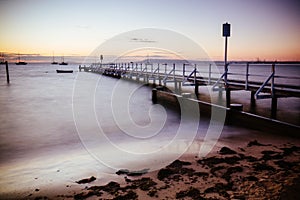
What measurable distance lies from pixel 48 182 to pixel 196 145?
3355mm

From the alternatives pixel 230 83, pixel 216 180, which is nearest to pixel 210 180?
pixel 216 180

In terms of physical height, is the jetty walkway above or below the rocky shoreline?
above

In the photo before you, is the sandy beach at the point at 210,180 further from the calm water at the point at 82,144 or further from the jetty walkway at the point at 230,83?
the jetty walkway at the point at 230,83

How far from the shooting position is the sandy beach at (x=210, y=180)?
3.48 metres

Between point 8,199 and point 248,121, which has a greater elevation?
point 248,121

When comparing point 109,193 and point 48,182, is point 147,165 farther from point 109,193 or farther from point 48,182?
point 48,182

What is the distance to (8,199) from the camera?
368 centimetres

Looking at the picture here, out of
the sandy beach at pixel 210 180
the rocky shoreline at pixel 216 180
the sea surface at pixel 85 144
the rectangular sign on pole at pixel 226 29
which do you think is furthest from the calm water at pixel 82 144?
the rectangular sign on pole at pixel 226 29

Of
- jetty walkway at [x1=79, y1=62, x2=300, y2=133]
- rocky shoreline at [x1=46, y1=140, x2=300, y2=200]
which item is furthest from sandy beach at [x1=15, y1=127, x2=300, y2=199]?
jetty walkway at [x1=79, y1=62, x2=300, y2=133]

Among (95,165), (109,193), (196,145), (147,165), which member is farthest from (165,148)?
(109,193)

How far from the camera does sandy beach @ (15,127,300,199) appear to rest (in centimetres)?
348

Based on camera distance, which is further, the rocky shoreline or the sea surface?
the sea surface

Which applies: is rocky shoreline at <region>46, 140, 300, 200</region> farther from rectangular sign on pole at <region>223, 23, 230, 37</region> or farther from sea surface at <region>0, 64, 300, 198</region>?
rectangular sign on pole at <region>223, 23, 230, 37</region>

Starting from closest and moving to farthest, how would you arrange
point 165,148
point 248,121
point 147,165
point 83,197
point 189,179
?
point 83,197 < point 189,179 < point 147,165 < point 165,148 < point 248,121
